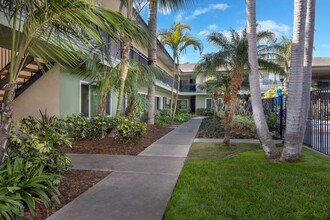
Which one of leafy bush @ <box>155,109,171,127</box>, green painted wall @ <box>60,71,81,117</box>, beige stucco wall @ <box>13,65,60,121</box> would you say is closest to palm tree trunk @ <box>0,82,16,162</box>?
beige stucco wall @ <box>13,65,60,121</box>

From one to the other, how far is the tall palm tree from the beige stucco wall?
5421mm

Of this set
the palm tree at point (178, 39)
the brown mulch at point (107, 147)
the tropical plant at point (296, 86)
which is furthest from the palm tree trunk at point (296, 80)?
the palm tree at point (178, 39)

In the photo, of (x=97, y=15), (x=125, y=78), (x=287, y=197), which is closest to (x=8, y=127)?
(x=97, y=15)

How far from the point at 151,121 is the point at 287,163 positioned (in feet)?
34.4

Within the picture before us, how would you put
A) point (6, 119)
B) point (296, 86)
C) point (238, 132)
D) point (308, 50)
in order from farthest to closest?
point (238, 132), point (308, 50), point (296, 86), point (6, 119)

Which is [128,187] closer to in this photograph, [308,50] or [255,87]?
[255,87]

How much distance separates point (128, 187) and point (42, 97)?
250 inches

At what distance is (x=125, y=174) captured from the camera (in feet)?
19.7

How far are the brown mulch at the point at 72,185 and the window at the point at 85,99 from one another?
6.03 metres

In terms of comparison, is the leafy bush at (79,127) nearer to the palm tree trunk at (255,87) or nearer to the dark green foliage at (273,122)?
the palm tree trunk at (255,87)

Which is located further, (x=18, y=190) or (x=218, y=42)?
(x=218, y=42)

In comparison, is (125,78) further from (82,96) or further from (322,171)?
(322,171)

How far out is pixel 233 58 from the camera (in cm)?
940

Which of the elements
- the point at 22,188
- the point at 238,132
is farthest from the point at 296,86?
the point at 238,132
